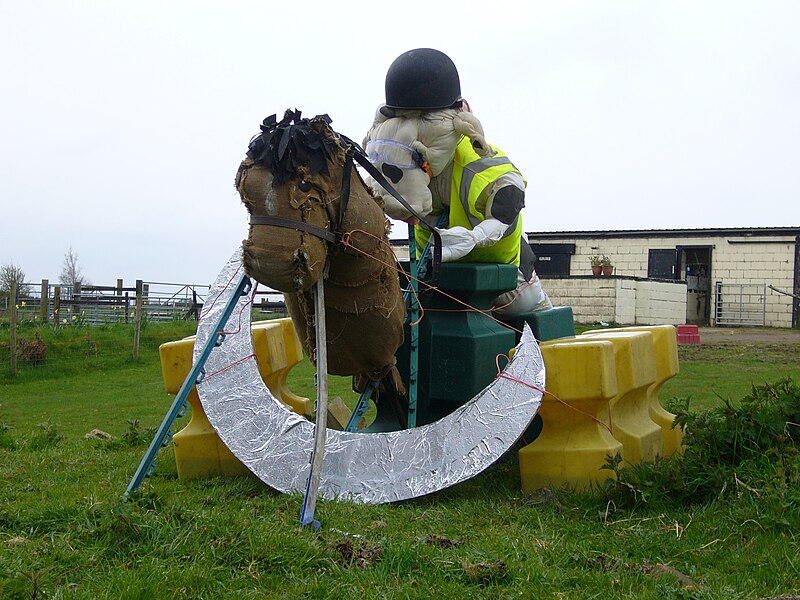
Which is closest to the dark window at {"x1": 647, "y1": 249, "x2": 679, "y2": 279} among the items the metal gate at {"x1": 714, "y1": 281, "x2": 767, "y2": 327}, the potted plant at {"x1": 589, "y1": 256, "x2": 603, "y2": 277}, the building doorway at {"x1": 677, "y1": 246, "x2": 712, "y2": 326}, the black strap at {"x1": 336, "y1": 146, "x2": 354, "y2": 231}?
the building doorway at {"x1": 677, "y1": 246, "x2": 712, "y2": 326}

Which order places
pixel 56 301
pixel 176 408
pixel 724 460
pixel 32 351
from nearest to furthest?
1. pixel 176 408
2. pixel 724 460
3. pixel 32 351
4. pixel 56 301

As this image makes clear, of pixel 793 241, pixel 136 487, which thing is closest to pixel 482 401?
pixel 136 487

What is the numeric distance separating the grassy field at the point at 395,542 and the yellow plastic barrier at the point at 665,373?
1.05 metres

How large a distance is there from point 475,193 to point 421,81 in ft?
1.99

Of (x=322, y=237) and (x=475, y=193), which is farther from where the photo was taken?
(x=475, y=193)

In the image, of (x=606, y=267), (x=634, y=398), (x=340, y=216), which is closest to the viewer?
(x=340, y=216)

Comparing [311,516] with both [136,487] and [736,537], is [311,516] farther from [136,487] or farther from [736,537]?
[736,537]

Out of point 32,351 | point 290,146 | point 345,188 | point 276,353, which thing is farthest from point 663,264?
point 290,146

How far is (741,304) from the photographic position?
1034 inches

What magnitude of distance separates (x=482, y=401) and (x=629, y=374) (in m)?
0.80

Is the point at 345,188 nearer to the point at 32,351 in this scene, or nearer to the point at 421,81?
the point at 421,81

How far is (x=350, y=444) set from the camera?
13.0 ft

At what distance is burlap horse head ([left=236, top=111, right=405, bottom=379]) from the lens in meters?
3.14

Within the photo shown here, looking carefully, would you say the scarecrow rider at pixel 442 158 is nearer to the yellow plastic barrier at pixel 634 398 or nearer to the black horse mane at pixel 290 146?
the yellow plastic barrier at pixel 634 398
